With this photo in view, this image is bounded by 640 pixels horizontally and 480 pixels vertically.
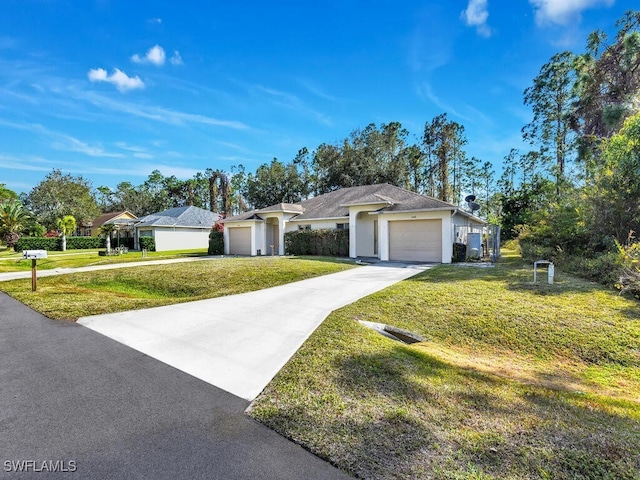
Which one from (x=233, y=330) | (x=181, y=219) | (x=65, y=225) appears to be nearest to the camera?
(x=233, y=330)

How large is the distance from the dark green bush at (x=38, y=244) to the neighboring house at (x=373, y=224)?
67.4 ft

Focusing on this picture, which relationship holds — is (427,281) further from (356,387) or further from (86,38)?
(86,38)

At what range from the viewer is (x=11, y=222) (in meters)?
31.0

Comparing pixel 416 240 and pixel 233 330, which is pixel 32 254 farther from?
pixel 416 240

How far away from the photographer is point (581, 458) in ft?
7.72

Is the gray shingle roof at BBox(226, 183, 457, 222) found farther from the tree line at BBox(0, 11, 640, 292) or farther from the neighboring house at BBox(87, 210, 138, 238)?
the neighboring house at BBox(87, 210, 138, 238)

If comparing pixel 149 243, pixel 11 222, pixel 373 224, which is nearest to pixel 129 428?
pixel 373 224

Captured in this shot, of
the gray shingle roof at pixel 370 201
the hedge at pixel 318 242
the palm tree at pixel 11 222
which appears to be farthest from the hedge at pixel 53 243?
the hedge at pixel 318 242

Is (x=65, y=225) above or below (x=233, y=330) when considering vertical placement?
above

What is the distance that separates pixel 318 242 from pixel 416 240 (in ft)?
20.2

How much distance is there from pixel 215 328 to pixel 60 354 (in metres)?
2.20

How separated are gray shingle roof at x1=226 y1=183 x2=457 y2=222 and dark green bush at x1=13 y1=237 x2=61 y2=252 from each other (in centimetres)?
2158

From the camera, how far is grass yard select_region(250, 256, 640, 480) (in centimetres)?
233

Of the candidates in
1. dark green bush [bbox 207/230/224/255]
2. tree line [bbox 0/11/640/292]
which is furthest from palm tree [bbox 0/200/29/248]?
dark green bush [bbox 207/230/224/255]
